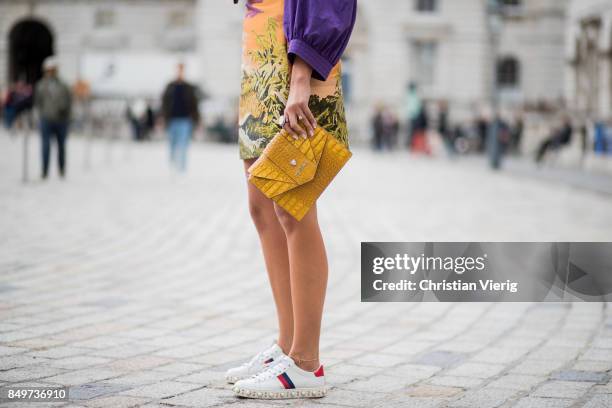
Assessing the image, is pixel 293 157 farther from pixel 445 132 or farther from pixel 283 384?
pixel 445 132

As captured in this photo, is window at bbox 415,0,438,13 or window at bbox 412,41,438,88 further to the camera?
window at bbox 415,0,438,13

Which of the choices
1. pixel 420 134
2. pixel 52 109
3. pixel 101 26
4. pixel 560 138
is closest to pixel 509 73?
pixel 420 134

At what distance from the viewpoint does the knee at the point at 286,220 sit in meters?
3.78

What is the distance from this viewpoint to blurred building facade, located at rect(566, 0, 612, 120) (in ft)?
99.1

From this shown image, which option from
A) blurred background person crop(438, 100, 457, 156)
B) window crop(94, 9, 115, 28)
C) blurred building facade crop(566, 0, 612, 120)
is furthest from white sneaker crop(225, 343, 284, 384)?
window crop(94, 9, 115, 28)

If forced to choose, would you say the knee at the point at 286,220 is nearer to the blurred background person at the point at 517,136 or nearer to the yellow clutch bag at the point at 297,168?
the yellow clutch bag at the point at 297,168

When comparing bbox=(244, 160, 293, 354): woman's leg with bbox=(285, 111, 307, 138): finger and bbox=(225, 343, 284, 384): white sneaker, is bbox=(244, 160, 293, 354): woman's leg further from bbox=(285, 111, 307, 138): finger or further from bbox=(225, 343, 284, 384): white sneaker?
bbox=(285, 111, 307, 138): finger

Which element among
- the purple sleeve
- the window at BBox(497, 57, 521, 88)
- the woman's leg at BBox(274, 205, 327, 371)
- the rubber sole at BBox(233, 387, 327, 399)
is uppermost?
the window at BBox(497, 57, 521, 88)

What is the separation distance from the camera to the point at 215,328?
521 centimetres

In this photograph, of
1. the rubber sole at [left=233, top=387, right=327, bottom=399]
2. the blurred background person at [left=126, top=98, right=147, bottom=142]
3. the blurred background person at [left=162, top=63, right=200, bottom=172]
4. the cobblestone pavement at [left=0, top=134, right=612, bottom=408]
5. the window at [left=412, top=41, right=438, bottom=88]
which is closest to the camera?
the rubber sole at [left=233, top=387, right=327, bottom=399]

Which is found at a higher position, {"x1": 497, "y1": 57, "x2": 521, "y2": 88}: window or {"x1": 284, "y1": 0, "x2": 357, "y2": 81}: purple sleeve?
{"x1": 497, "y1": 57, "x2": 521, "y2": 88}: window

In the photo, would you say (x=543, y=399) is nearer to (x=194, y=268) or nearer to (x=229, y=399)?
(x=229, y=399)

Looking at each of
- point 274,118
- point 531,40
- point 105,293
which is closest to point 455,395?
point 274,118

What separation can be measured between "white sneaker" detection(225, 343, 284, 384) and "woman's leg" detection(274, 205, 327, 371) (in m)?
0.17
